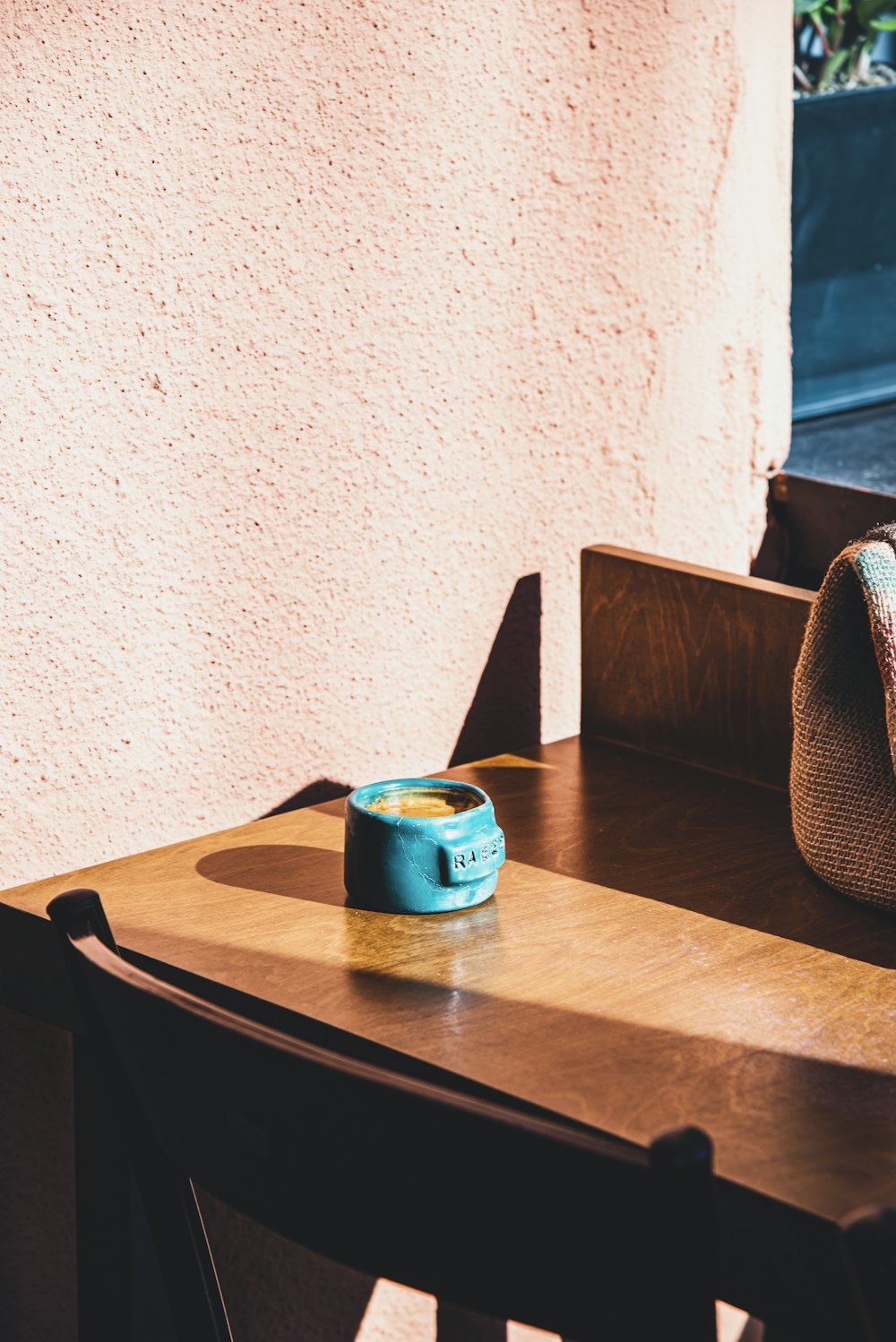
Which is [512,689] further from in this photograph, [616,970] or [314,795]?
[616,970]

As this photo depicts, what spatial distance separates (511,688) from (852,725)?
44 centimetres

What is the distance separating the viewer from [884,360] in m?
2.15

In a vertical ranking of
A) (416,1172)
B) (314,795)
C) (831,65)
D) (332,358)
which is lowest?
(314,795)

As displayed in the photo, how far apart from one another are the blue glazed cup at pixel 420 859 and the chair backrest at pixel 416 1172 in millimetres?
280

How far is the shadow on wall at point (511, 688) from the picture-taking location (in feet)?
4.73

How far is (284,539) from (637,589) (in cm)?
35

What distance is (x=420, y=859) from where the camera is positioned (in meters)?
1.03

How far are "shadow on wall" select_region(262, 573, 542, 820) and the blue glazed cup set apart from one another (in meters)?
0.37

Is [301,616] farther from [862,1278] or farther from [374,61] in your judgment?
[862,1278]

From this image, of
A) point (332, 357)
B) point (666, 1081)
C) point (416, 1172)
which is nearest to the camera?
point (416, 1172)

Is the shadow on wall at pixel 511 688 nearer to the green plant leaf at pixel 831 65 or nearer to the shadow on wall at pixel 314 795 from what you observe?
the shadow on wall at pixel 314 795

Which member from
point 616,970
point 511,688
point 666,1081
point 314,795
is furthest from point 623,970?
point 511,688

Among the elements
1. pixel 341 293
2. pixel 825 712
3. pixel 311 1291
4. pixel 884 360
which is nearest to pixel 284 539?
pixel 341 293

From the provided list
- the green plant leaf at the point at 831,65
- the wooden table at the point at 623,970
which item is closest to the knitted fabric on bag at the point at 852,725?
the wooden table at the point at 623,970
